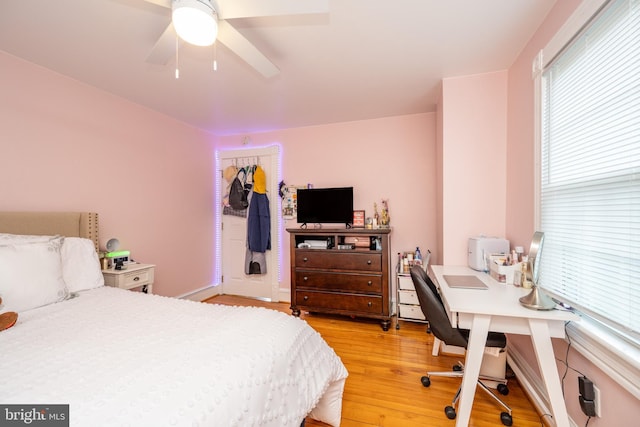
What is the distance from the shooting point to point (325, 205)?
10.7 feet

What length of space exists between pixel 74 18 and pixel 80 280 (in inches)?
67.8

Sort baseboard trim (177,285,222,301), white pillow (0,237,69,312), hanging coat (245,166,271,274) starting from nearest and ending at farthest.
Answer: white pillow (0,237,69,312), baseboard trim (177,285,222,301), hanging coat (245,166,271,274)

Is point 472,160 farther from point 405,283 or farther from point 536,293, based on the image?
point 405,283

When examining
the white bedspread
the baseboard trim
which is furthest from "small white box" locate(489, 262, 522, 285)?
the baseboard trim

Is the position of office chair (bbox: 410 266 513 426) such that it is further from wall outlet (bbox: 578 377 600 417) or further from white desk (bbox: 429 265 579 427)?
wall outlet (bbox: 578 377 600 417)

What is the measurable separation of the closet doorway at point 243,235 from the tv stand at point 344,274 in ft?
2.25

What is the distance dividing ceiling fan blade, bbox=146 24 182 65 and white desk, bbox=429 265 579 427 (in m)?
2.10

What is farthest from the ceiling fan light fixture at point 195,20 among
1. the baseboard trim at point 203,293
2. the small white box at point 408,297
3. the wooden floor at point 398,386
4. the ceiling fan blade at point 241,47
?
the baseboard trim at point 203,293

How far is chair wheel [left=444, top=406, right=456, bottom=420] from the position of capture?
5.09 ft

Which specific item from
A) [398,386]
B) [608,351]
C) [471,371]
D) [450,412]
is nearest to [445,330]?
[471,371]

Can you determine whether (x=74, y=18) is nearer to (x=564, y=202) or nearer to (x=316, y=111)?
(x=316, y=111)

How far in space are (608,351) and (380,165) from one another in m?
2.58

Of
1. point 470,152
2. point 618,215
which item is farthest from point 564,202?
point 470,152

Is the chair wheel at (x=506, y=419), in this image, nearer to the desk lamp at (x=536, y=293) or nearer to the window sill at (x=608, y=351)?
the window sill at (x=608, y=351)
